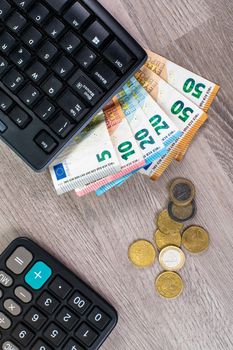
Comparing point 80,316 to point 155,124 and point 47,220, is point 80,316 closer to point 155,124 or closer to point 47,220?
point 47,220

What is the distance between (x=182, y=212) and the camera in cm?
66

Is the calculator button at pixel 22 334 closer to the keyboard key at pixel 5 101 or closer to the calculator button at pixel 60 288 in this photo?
the calculator button at pixel 60 288

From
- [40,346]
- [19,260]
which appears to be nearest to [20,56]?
[19,260]

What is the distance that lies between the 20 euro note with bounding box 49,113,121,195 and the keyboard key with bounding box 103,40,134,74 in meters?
0.08

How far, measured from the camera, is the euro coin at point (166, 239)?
2.18 ft

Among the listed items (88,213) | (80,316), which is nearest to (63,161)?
(88,213)

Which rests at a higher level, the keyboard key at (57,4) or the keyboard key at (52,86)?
the keyboard key at (57,4)

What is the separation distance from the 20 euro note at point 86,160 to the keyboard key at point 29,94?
0.08m

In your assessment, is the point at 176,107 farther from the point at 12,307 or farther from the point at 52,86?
the point at 12,307

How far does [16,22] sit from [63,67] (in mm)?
74

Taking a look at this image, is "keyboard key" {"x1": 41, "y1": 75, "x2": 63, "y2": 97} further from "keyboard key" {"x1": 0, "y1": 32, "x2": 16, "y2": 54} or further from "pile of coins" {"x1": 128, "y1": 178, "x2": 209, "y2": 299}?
"pile of coins" {"x1": 128, "y1": 178, "x2": 209, "y2": 299}

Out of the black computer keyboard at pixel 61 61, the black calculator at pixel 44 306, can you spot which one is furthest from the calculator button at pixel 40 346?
the black computer keyboard at pixel 61 61

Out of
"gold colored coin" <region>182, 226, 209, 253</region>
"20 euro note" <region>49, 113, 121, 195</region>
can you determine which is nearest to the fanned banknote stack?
"20 euro note" <region>49, 113, 121, 195</region>

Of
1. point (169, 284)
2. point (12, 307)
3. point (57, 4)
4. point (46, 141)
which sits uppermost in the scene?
point (57, 4)
